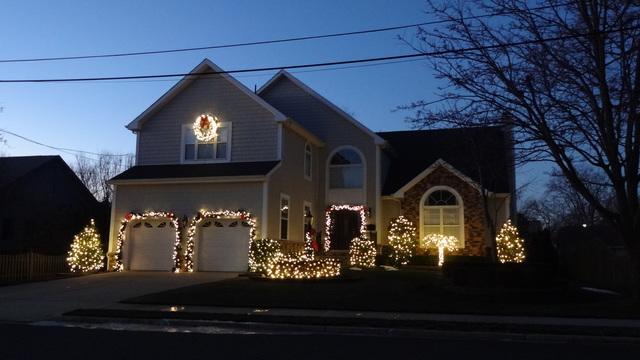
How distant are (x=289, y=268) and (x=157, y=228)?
23.3 ft

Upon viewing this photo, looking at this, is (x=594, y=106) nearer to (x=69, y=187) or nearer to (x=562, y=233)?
(x=562, y=233)

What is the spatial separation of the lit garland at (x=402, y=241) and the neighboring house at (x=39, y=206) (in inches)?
720

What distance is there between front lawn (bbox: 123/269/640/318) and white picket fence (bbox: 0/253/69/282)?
7.62 meters

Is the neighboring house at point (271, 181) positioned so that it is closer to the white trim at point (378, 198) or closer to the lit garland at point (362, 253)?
the white trim at point (378, 198)

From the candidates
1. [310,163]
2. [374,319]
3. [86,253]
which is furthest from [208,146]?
[374,319]

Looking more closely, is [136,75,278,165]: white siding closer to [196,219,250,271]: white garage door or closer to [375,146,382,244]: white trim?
[196,219,250,271]: white garage door

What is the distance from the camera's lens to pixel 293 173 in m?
26.1

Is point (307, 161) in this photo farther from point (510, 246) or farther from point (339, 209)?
point (510, 246)

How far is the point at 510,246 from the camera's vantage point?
2570cm

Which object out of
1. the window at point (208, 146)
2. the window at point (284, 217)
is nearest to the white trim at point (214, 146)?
the window at point (208, 146)

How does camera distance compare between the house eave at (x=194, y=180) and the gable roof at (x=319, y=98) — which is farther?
the gable roof at (x=319, y=98)

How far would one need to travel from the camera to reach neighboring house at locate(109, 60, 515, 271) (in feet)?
77.7

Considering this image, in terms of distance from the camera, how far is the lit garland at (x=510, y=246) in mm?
25625

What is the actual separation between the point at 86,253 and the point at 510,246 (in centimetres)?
1703
